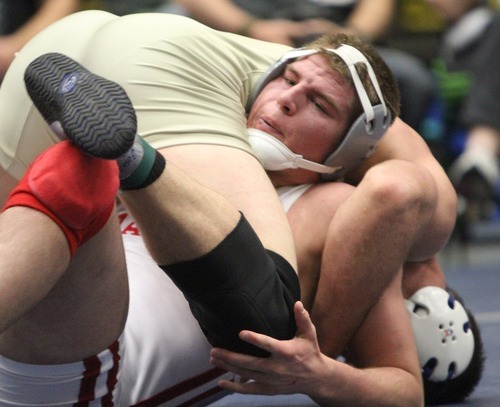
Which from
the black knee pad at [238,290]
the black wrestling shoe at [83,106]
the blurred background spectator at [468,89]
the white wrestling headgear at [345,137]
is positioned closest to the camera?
the black wrestling shoe at [83,106]

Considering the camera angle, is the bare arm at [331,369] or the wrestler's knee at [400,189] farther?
the wrestler's knee at [400,189]

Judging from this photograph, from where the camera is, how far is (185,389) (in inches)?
89.9

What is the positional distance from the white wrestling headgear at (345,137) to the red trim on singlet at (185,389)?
47 cm

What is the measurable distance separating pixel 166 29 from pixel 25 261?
2.71 ft

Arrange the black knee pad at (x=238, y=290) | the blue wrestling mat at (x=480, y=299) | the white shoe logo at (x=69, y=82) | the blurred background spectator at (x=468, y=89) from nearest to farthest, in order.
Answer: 1. the white shoe logo at (x=69, y=82)
2. the black knee pad at (x=238, y=290)
3. the blue wrestling mat at (x=480, y=299)
4. the blurred background spectator at (x=468, y=89)

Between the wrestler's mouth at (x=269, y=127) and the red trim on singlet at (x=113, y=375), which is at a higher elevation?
the wrestler's mouth at (x=269, y=127)

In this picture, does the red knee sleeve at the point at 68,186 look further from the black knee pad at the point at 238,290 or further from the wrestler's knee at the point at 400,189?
the wrestler's knee at the point at 400,189

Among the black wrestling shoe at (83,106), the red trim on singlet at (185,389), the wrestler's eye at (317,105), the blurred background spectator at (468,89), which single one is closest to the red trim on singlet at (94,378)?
the red trim on singlet at (185,389)

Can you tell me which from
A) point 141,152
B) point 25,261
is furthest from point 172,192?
point 25,261

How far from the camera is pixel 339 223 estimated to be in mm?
2383

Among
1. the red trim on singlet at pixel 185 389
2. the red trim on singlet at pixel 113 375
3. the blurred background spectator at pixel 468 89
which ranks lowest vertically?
the blurred background spectator at pixel 468 89

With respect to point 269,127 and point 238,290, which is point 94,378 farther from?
point 269,127

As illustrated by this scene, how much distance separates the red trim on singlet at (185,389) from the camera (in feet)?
7.35

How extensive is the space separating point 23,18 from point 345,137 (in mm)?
2470
